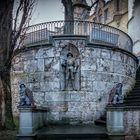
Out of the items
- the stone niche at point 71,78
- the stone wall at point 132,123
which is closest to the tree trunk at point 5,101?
the stone niche at point 71,78

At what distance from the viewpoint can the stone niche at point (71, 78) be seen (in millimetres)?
16250

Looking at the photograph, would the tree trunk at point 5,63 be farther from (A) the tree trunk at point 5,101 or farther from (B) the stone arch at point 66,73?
(B) the stone arch at point 66,73

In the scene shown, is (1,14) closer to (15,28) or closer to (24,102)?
(15,28)

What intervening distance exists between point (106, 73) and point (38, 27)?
→ 4481 mm

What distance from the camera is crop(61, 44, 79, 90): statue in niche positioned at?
53.0ft

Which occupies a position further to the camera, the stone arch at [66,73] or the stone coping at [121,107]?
the stone arch at [66,73]

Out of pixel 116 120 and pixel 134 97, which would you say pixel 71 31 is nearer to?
pixel 134 97

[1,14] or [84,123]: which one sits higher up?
[1,14]

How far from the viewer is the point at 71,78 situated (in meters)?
16.2

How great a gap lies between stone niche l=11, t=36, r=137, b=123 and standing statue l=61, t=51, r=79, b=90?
5cm

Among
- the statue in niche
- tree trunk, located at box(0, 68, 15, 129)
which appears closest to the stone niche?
the statue in niche

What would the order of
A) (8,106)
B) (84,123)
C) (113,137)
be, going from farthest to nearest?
(84,123) < (8,106) < (113,137)

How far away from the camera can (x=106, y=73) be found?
16.9 metres

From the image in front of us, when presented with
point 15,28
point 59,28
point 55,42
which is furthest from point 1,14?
point 59,28
